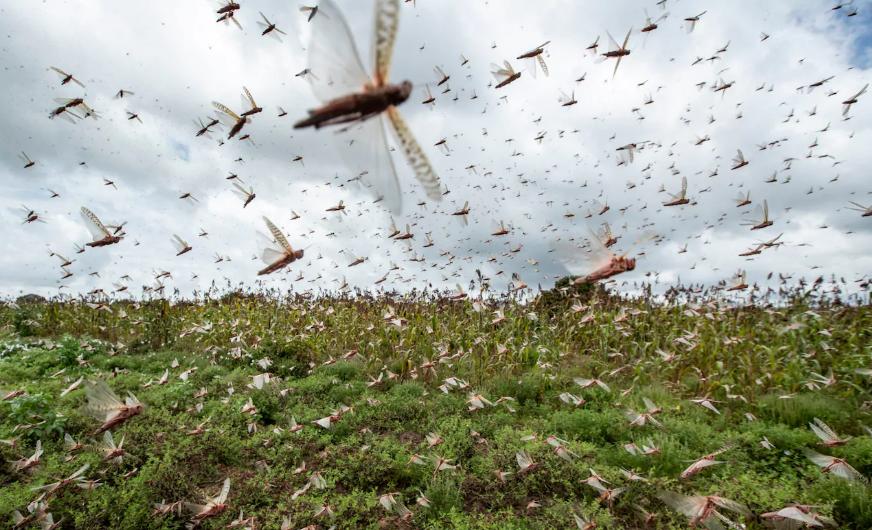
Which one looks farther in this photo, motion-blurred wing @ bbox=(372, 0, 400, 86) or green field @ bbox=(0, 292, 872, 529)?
green field @ bbox=(0, 292, 872, 529)

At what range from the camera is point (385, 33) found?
79cm

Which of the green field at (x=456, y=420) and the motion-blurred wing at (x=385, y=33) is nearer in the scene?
the motion-blurred wing at (x=385, y=33)

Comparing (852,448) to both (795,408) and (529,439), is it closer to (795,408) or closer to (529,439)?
(795,408)

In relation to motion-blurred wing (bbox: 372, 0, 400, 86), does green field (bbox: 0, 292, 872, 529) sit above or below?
below

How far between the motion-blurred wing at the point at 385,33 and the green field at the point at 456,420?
8.80 ft

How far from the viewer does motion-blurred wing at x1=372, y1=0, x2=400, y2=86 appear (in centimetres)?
78

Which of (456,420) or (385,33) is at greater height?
(385,33)

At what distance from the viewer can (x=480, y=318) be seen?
909cm

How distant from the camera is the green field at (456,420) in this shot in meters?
4.20

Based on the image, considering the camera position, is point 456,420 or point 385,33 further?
point 456,420

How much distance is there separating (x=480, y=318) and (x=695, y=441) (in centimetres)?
453

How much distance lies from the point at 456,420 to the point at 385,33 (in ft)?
17.6

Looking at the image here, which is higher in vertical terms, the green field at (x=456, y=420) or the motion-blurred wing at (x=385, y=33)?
the motion-blurred wing at (x=385, y=33)

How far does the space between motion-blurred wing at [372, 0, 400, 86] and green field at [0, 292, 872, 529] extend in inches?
106
